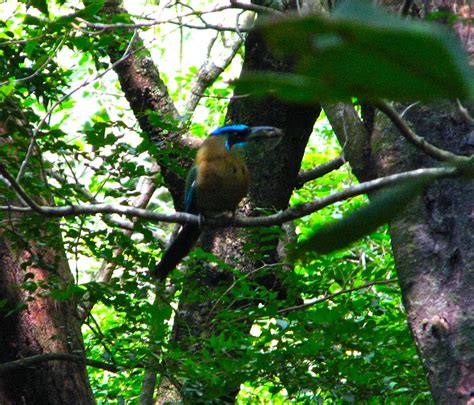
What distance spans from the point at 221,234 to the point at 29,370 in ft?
4.20

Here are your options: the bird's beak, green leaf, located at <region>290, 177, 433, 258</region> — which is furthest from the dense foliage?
green leaf, located at <region>290, 177, 433, 258</region>

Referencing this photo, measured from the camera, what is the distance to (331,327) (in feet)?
9.87

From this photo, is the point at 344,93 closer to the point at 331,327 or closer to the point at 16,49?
the point at 331,327

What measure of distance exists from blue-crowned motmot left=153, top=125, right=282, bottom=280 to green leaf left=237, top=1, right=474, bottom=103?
3361 mm

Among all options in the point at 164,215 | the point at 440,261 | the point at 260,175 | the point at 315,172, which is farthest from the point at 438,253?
the point at 315,172

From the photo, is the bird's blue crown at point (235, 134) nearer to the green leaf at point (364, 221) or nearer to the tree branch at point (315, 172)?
the tree branch at point (315, 172)

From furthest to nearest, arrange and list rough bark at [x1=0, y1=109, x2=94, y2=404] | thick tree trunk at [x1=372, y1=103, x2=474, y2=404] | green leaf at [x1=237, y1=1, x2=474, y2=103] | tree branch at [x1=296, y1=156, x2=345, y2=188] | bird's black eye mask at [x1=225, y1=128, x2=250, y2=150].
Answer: tree branch at [x1=296, y1=156, x2=345, y2=188]
bird's black eye mask at [x1=225, y1=128, x2=250, y2=150]
rough bark at [x1=0, y1=109, x2=94, y2=404]
thick tree trunk at [x1=372, y1=103, x2=474, y2=404]
green leaf at [x1=237, y1=1, x2=474, y2=103]

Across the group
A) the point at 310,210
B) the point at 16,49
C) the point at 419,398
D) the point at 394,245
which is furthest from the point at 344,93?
the point at 16,49

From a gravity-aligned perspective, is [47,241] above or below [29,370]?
above

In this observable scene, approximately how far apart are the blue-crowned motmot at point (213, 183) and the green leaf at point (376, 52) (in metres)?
3.36

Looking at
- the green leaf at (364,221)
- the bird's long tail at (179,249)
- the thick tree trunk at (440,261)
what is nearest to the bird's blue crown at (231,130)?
the bird's long tail at (179,249)

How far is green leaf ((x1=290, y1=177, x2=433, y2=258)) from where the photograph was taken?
0.31 m

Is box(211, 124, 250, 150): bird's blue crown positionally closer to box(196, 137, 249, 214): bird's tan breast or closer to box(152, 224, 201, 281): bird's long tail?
box(196, 137, 249, 214): bird's tan breast

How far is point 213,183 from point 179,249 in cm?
38
